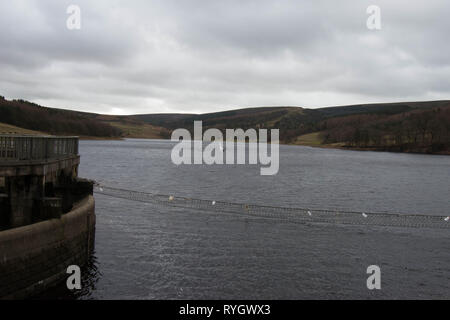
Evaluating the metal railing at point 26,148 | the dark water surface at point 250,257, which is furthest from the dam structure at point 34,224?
the dark water surface at point 250,257

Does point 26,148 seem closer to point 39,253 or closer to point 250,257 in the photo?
point 39,253

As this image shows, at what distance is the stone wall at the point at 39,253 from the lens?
45.6 ft

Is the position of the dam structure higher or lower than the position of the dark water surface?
higher

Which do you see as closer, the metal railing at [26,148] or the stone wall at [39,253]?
the stone wall at [39,253]

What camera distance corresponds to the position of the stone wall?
45.6 ft

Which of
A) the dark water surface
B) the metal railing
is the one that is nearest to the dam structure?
the metal railing

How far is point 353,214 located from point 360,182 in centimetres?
3019

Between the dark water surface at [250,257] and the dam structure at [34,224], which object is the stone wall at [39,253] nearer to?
the dam structure at [34,224]

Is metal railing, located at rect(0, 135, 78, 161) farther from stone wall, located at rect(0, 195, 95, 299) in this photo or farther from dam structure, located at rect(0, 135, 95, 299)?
stone wall, located at rect(0, 195, 95, 299)

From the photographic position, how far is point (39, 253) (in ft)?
50.5

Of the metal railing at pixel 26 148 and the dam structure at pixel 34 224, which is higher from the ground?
the metal railing at pixel 26 148

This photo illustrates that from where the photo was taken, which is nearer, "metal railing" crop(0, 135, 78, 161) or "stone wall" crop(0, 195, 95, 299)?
"stone wall" crop(0, 195, 95, 299)

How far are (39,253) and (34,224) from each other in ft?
3.71
